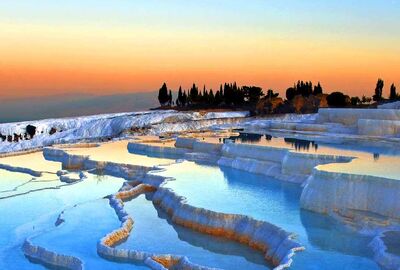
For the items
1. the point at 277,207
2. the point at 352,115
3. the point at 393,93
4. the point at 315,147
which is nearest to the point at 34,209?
the point at 277,207

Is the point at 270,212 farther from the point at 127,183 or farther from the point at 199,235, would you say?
the point at 127,183

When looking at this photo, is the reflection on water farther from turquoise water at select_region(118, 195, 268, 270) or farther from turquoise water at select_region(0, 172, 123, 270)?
turquoise water at select_region(118, 195, 268, 270)

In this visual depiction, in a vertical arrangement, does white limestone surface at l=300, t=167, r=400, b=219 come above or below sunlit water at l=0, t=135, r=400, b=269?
above

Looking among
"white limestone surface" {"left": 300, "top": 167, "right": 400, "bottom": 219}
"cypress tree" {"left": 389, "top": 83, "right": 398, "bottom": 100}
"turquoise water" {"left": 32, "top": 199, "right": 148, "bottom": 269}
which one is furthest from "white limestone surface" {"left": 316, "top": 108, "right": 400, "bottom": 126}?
"cypress tree" {"left": 389, "top": 83, "right": 398, "bottom": 100}

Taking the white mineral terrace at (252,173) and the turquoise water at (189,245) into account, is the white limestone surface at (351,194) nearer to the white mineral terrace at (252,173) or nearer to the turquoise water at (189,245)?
the white mineral terrace at (252,173)

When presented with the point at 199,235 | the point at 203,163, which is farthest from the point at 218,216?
the point at 203,163

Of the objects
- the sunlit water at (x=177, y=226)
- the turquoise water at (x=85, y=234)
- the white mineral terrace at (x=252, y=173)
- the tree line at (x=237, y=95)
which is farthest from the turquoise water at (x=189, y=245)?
the tree line at (x=237, y=95)
